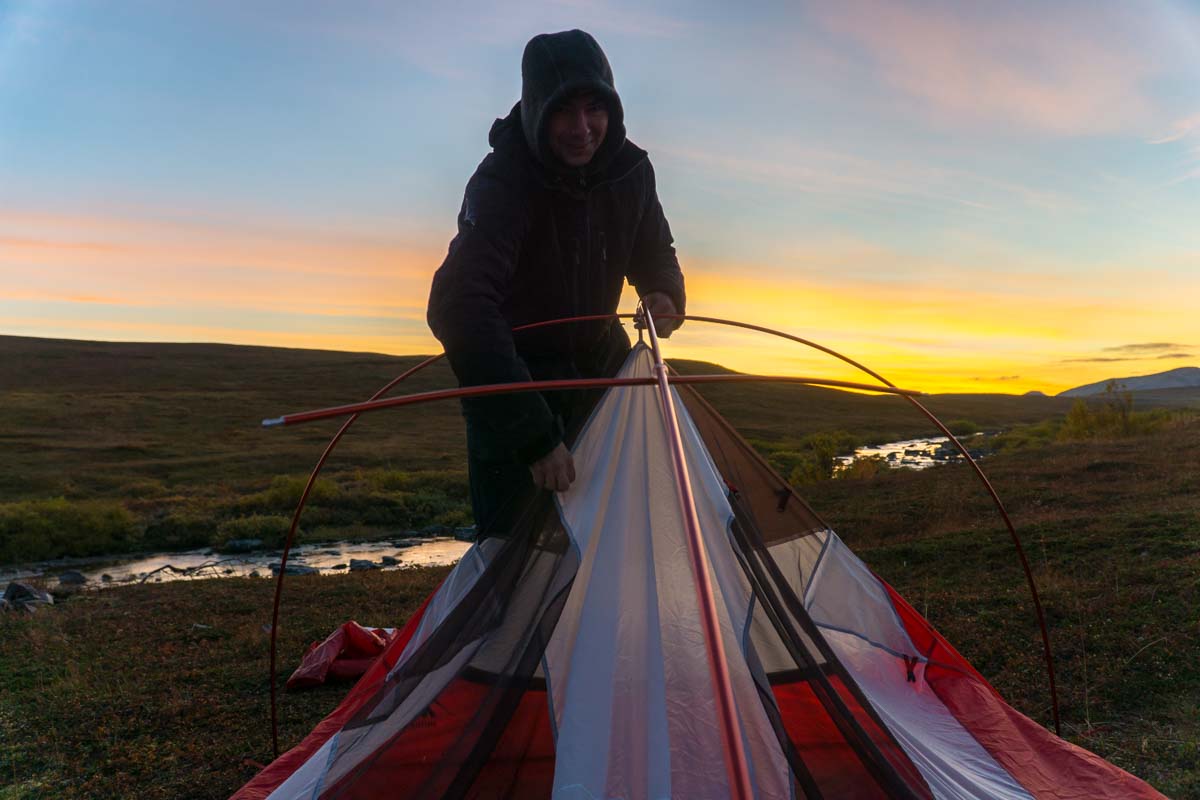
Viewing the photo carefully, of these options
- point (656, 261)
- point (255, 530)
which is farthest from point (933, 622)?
point (255, 530)

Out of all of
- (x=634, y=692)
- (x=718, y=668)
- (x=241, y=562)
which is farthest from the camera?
(x=241, y=562)

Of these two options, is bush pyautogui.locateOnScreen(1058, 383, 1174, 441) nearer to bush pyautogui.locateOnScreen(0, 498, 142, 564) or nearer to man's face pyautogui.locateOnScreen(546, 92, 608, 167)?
man's face pyautogui.locateOnScreen(546, 92, 608, 167)

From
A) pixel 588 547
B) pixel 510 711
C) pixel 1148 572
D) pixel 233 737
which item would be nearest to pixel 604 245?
pixel 588 547

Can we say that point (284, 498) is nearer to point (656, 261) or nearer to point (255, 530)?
point (255, 530)

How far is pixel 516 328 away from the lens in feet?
11.2

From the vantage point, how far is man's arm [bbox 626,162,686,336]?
3.98 meters

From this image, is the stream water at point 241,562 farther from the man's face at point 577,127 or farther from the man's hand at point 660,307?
the man's face at point 577,127

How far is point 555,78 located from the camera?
122 inches

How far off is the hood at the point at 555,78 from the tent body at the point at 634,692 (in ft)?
3.38

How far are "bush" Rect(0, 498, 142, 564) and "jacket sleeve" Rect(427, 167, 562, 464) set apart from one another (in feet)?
45.0

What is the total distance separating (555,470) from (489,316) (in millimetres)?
583

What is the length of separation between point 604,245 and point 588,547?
4.59ft

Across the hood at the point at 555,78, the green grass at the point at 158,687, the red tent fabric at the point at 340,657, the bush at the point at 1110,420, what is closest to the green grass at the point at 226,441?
the bush at the point at 1110,420

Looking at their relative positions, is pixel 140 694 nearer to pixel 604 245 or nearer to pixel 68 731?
pixel 68 731
